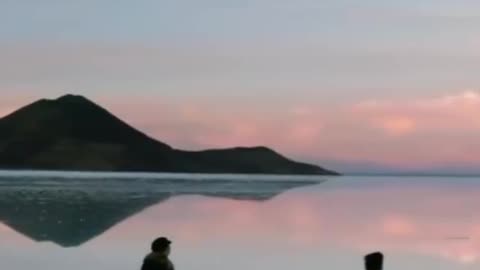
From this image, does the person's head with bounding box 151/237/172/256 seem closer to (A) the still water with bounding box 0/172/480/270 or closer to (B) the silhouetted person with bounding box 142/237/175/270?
(B) the silhouetted person with bounding box 142/237/175/270

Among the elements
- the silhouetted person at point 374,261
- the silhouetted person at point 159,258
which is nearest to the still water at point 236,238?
the silhouetted person at point 159,258

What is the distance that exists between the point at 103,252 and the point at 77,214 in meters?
19.5

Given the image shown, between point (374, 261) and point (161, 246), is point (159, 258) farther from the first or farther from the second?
point (374, 261)

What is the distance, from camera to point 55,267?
21812 millimetres

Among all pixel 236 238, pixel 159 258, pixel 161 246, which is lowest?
pixel 236 238

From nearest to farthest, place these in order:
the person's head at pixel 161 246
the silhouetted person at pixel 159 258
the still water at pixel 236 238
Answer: the silhouetted person at pixel 159 258 → the person's head at pixel 161 246 → the still water at pixel 236 238

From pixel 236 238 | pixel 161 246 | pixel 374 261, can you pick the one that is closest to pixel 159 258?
pixel 161 246

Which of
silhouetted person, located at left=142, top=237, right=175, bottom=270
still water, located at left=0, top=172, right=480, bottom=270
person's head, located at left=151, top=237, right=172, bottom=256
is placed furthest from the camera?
still water, located at left=0, top=172, right=480, bottom=270

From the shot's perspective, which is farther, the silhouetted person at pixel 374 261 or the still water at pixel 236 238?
the still water at pixel 236 238

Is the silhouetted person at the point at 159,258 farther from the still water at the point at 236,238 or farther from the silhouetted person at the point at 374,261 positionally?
the still water at the point at 236,238

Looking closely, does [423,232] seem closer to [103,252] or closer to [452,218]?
[452,218]

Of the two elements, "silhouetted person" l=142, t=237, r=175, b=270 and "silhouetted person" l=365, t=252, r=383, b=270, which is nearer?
"silhouetted person" l=365, t=252, r=383, b=270

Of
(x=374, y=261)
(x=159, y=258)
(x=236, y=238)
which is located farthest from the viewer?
(x=236, y=238)

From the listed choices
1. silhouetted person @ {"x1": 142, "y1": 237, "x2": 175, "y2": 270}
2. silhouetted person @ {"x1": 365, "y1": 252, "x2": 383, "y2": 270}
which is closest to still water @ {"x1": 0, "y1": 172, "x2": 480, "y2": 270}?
silhouetted person @ {"x1": 142, "y1": 237, "x2": 175, "y2": 270}
